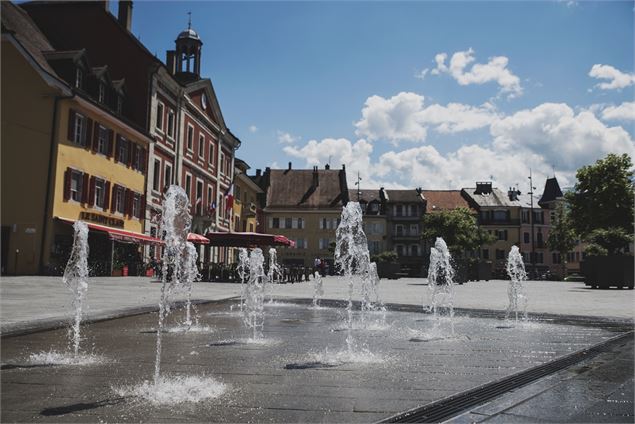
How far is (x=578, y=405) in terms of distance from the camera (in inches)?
Answer: 156

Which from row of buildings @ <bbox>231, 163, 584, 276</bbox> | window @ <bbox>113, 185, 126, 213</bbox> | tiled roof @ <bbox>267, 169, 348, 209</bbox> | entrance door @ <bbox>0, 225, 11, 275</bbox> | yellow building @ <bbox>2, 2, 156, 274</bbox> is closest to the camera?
entrance door @ <bbox>0, 225, 11, 275</bbox>

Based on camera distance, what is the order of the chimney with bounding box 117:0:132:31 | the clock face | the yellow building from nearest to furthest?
the yellow building → the chimney with bounding box 117:0:132:31 → the clock face

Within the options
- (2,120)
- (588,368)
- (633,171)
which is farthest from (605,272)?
(2,120)

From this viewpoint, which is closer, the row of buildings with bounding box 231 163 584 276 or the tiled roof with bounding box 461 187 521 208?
the row of buildings with bounding box 231 163 584 276

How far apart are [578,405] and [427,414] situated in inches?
47.8

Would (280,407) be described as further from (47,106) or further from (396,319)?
(47,106)

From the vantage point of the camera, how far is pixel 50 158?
2502 centimetres

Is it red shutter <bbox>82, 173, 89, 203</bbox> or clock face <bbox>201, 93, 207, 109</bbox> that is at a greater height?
clock face <bbox>201, 93, 207, 109</bbox>

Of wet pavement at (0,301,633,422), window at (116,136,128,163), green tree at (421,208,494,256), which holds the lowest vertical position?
wet pavement at (0,301,633,422)

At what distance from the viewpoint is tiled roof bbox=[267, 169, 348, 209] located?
230ft

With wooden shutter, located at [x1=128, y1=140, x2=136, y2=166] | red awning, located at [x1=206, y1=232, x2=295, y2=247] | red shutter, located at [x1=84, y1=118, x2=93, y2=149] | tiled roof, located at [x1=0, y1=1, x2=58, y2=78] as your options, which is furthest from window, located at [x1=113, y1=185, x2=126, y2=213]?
tiled roof, located at [x1=0, y1=1, x2=58, y2=78]

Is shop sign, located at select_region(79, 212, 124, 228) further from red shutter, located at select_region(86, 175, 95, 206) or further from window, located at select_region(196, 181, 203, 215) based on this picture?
window, located at select_region(196, 181, 203, 215)

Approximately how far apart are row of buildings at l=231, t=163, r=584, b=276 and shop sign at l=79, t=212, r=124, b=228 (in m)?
30.6

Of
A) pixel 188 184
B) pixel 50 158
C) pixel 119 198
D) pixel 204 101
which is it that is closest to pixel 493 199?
pixel 204 101
